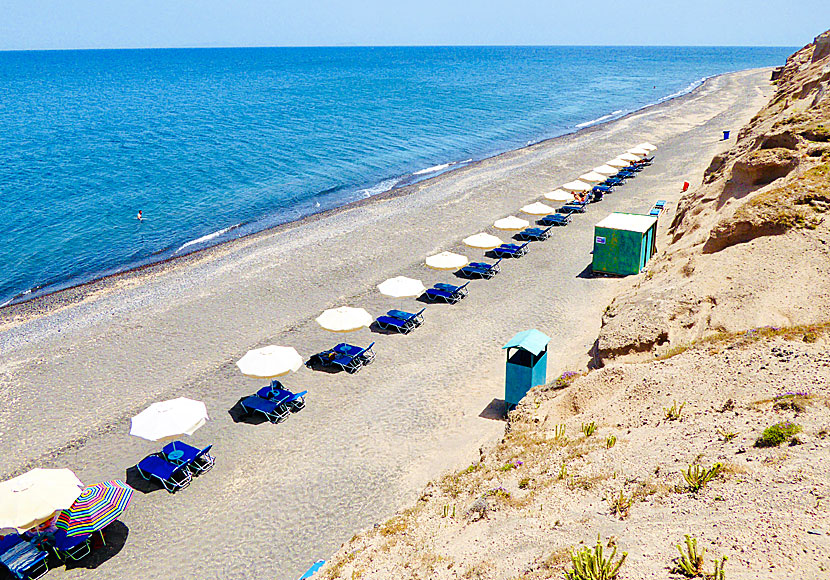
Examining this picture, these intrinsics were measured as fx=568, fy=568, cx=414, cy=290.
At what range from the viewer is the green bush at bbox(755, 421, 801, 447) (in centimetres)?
832

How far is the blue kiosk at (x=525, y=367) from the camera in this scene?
15.0 metres

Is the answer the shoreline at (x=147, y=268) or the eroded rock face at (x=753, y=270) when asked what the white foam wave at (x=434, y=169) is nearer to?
the shoreline at (x=147, y=268)

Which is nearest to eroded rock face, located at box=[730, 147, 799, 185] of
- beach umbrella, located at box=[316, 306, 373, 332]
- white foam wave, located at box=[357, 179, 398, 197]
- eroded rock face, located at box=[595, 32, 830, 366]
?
Answer: eroded rock face, located at box=[595, 32, 830, 366]

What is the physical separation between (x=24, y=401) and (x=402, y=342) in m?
12.3

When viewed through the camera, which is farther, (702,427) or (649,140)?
(649,140)

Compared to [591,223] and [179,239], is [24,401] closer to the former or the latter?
[179,239]

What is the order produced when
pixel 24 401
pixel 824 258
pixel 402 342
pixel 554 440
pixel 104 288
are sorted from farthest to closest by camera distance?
pixel 104 288 < pixel 402 342 < pixel 24 401 < pixel 824 258 < pixel 554 440

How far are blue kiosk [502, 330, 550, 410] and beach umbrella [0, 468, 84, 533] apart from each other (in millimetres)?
10397

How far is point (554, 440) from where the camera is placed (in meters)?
11.0

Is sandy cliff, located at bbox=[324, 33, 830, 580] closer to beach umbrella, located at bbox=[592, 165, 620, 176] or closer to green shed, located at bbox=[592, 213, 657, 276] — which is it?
green shed, located at bbox=[592, 213, 657, 276]

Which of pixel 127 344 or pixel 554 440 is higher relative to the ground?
pixel 554 440

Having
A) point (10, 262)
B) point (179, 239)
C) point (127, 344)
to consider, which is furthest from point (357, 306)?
point (10, 262)

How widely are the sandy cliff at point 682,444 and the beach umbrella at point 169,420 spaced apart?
19.7 feet

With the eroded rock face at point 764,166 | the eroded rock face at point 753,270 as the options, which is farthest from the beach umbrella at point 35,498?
the eroded rock face at point 764,166
